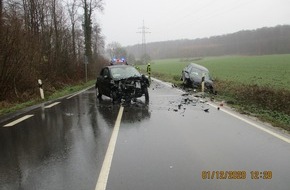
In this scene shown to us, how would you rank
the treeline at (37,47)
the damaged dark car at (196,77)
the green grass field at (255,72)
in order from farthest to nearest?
the green grass field at (255,72)
the damaged dark car at (196,77)
the treeline at (37,47)

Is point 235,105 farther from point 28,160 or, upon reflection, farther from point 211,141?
point 28,160

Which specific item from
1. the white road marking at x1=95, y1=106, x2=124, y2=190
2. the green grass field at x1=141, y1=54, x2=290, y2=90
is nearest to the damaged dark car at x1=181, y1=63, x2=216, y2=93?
the green grass field at x1=141, y1=54, x2=290, y2=90

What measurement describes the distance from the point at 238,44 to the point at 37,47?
361ft

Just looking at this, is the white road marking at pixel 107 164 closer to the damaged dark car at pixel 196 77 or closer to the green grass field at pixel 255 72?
the damaged dark car at pixel 196 77

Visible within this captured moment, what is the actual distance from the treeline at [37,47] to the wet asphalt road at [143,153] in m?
7.84

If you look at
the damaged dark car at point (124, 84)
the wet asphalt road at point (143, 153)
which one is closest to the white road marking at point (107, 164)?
the wet asphalt road at point (143, 153)

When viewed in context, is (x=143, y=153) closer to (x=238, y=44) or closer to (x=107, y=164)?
(x=107, y=164)

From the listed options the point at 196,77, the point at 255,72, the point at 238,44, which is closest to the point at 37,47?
the point at 196,77

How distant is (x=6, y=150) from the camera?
6.76 metres

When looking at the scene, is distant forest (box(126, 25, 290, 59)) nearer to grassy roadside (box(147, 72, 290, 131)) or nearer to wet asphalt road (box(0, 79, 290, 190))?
grassy roadside (box(147, 72, 290, 131))

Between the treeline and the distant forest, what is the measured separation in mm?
78381

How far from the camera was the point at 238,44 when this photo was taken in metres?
123

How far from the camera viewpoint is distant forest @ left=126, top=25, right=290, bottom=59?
110494 millimetres

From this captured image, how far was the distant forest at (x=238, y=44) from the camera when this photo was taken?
110494 mm
